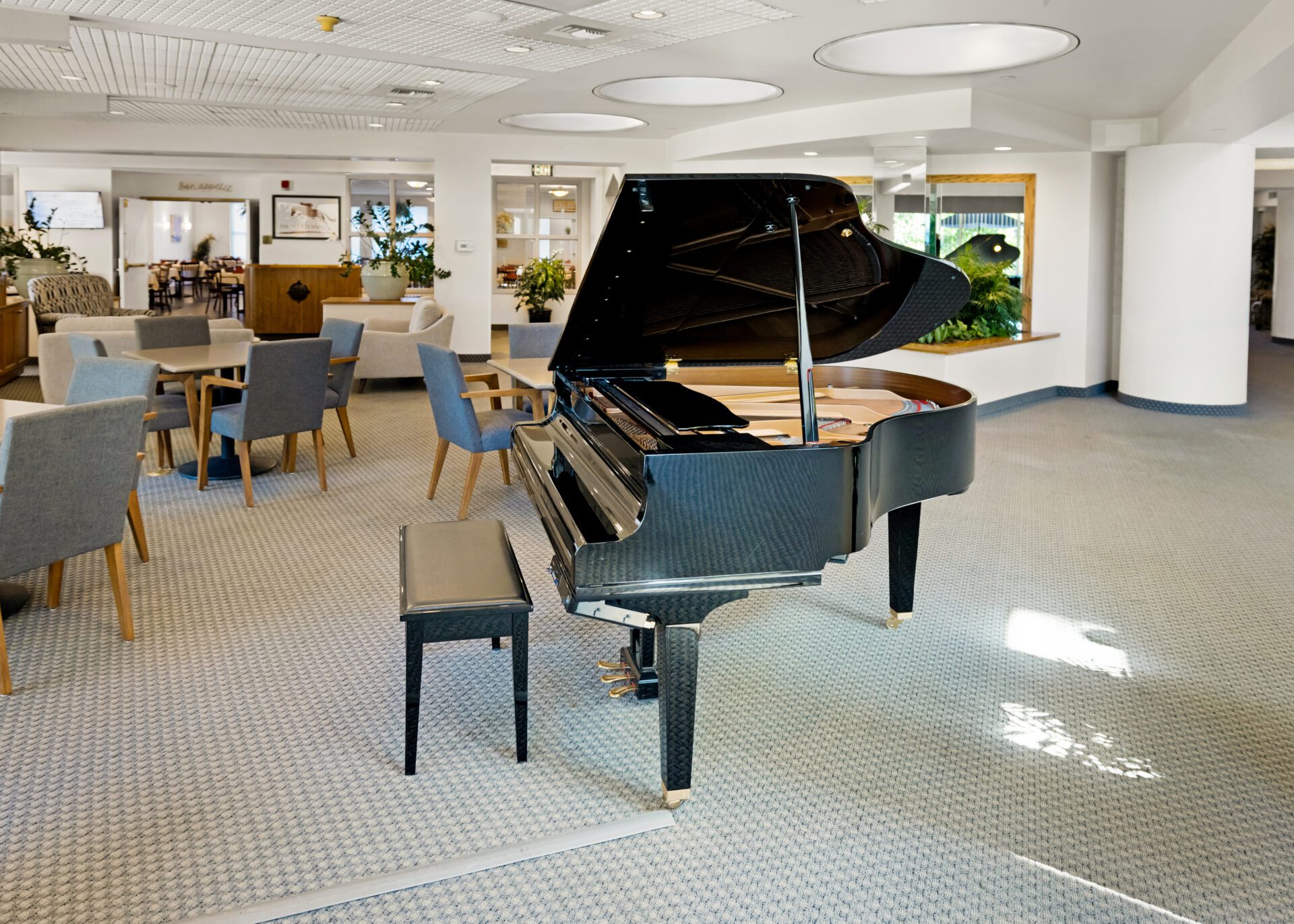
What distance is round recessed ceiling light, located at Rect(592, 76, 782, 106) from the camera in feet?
28.1

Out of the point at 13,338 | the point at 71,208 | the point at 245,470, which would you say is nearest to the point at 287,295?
the point at 13,338

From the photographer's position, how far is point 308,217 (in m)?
17.4

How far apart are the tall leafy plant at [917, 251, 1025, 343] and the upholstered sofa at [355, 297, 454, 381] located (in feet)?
15.8

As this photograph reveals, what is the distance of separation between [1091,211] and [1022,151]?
92 centimetres

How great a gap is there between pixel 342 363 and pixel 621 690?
14.2 ft

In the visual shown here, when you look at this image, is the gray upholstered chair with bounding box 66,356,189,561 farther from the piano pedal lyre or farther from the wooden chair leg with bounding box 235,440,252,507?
the piano pedal lyre

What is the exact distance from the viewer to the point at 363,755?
296 centimetres

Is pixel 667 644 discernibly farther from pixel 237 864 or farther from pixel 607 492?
pixel 237 864

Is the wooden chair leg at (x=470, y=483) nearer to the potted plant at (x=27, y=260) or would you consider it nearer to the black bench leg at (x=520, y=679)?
the black bench leg at (x=520, y=679)

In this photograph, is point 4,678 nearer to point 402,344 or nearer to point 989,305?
point 402,344

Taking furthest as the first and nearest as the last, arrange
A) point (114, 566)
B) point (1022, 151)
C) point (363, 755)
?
point (1022, 151)
point (114, 566)
point (363, 755)

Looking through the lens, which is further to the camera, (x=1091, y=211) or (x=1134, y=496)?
(x=1091, y=211)

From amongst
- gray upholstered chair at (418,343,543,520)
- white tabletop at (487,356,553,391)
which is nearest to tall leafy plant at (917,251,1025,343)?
white tabletop at (487,356,553,391)

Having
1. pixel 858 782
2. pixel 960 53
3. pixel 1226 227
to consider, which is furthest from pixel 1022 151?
pixel 858 782
